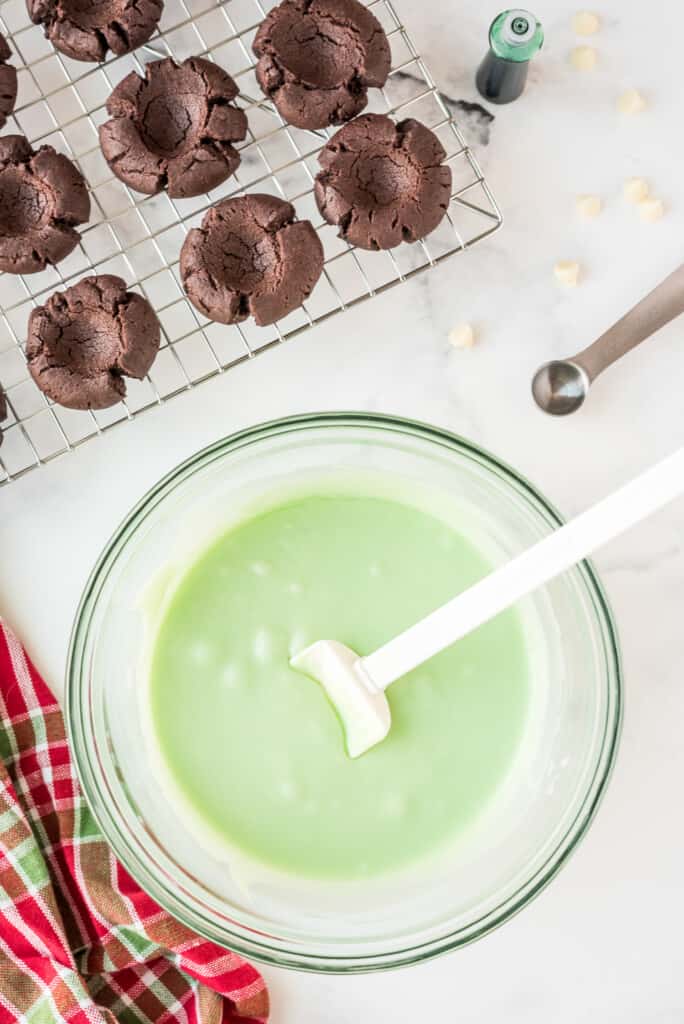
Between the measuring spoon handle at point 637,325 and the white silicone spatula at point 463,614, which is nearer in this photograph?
the white silicone spatula at point 463,614

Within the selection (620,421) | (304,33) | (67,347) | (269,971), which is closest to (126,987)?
(269,971)

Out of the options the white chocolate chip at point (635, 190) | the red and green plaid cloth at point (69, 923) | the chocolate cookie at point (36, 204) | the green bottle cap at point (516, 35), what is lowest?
the red and green plaid cloth at point (69, 923)

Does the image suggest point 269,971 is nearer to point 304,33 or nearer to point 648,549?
point 648,549

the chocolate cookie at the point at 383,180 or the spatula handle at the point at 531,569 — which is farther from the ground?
the chocolate cookie at the point at 383,180

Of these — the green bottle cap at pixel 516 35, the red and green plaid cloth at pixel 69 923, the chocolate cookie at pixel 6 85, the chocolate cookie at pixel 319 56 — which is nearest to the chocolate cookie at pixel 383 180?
the chocolate cookie at pixel 319 56

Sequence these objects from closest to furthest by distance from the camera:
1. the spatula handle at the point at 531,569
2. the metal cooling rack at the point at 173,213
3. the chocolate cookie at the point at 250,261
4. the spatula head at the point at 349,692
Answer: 1. the spatula handle at the point at 531,569
2. the spatula head at the point at 349,692
3. the chocolate cookie at the point at 250,261
4. the metal cooling rack at the point at 173,213

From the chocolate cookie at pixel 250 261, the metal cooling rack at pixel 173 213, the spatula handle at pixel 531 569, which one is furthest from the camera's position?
the metal cooling rack at pixel 173 213

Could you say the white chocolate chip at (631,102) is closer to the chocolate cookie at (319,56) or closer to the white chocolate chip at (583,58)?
the white chocolate chip at (583,58)
